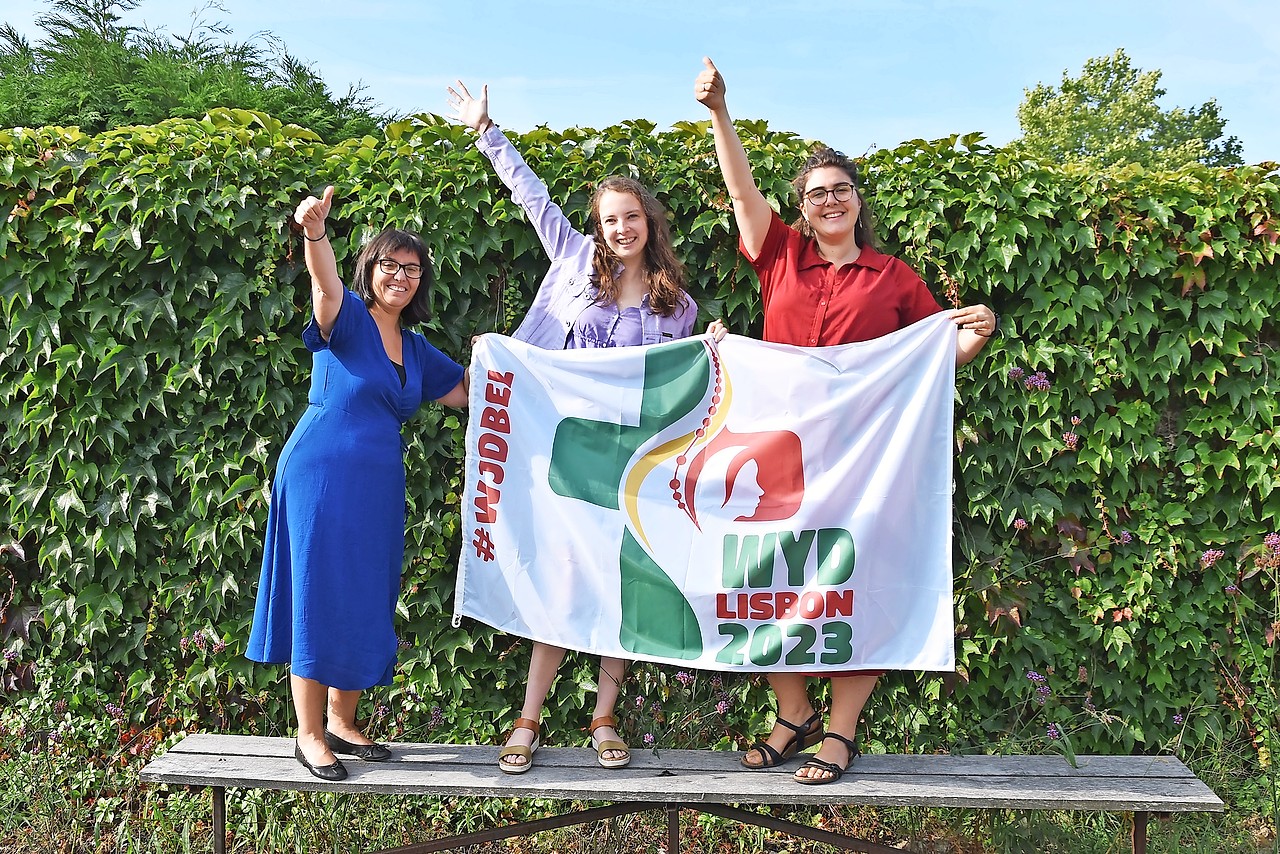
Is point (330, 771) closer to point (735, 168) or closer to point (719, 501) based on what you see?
point (719, 501)

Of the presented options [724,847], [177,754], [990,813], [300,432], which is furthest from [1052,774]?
[177,754]

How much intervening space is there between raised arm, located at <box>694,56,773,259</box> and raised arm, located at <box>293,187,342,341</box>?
118 centimetres

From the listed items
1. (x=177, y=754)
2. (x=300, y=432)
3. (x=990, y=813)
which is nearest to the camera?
(x=300, y=432)

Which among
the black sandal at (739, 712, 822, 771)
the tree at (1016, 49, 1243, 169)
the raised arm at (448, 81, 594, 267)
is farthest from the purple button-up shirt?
the tree at (1016, 49, 1243, 169)

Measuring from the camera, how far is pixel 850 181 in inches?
122

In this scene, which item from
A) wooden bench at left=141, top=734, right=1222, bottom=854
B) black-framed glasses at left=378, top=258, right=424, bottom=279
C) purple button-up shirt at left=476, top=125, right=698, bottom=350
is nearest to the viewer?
wooden bench at left=141, top=734, right=1222, bottom=854

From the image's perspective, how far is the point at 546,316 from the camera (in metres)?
3.39

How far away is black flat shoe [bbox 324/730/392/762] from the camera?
3.14m

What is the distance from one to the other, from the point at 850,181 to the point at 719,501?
3.71 feet

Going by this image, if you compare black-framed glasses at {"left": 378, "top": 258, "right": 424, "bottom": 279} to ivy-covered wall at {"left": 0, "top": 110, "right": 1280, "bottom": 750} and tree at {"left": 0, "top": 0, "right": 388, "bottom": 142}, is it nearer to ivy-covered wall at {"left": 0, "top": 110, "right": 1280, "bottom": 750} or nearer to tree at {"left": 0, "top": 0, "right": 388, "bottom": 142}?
ivy-covered wall at {"left": 0, "top": 110, "right": 1280, "bottom": 750}

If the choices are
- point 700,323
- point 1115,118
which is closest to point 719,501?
point 700,323

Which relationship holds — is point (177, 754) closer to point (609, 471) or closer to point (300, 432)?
point (300, 432)

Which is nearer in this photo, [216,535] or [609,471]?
[609,471]

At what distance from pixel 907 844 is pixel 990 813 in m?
0.33
